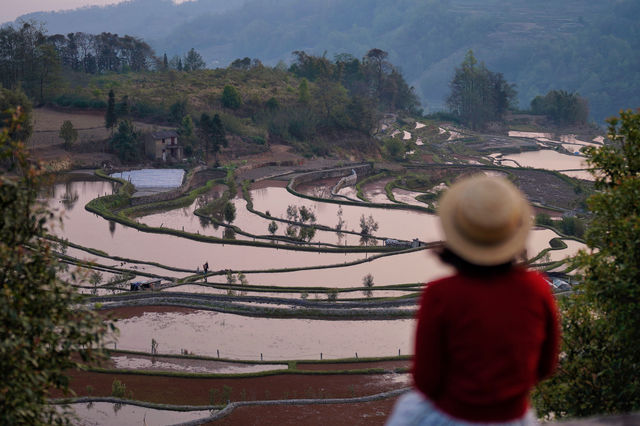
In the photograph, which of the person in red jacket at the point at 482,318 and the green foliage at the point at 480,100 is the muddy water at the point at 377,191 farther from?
the green foliage at the point at 480,100

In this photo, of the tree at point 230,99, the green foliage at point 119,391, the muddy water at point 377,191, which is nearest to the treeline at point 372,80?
the tree at point 230,99

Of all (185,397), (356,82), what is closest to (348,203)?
(185,397)

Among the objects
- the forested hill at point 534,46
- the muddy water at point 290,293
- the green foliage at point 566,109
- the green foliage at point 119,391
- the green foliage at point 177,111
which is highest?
the forested hill at point 534,46

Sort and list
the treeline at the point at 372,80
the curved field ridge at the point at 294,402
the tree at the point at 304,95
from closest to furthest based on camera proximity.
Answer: the curved field ridge at the point at 294,402, the tree at the point at 304,95, the treeline at the point at 372,80

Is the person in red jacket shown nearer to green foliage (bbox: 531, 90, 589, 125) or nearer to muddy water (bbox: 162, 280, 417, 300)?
muddy water (bbox: 162, 280, 417, 300)

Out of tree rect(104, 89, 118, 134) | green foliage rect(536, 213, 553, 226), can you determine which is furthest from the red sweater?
tree rect(104, 89, 118, 134)

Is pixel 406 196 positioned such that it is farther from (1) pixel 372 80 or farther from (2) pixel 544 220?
(1) pixel 372 80
